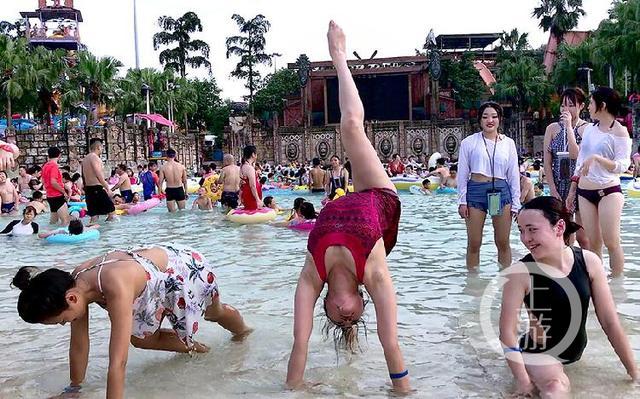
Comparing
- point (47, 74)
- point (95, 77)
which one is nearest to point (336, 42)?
point (95, 77)

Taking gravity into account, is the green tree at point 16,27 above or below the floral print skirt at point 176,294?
above

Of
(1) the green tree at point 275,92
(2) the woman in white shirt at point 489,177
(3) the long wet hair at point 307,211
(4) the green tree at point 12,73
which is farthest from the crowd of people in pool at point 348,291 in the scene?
(1) the green tree at point 275,92

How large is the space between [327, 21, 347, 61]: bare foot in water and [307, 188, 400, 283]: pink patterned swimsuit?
3.67ft

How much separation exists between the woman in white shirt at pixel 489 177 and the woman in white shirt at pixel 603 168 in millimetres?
714

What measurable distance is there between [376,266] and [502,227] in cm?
313

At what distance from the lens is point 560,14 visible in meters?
45.2

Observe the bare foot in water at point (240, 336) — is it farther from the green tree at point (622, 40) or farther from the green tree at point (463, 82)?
the green tree at point (463, 82)

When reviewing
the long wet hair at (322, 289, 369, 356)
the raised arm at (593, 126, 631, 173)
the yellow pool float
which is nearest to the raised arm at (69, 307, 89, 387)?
the long wet hair at (322, 289, 369, 356)

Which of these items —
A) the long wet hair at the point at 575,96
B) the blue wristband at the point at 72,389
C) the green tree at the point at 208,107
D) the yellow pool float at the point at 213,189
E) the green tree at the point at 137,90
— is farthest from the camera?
the green tree at the point at 208,107

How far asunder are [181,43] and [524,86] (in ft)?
77.5

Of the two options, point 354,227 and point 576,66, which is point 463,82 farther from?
point 354,227

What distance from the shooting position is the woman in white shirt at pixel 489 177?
19.8 ft

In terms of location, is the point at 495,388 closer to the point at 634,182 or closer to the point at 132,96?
the point at 634,182

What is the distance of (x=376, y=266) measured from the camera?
335 centimetres
